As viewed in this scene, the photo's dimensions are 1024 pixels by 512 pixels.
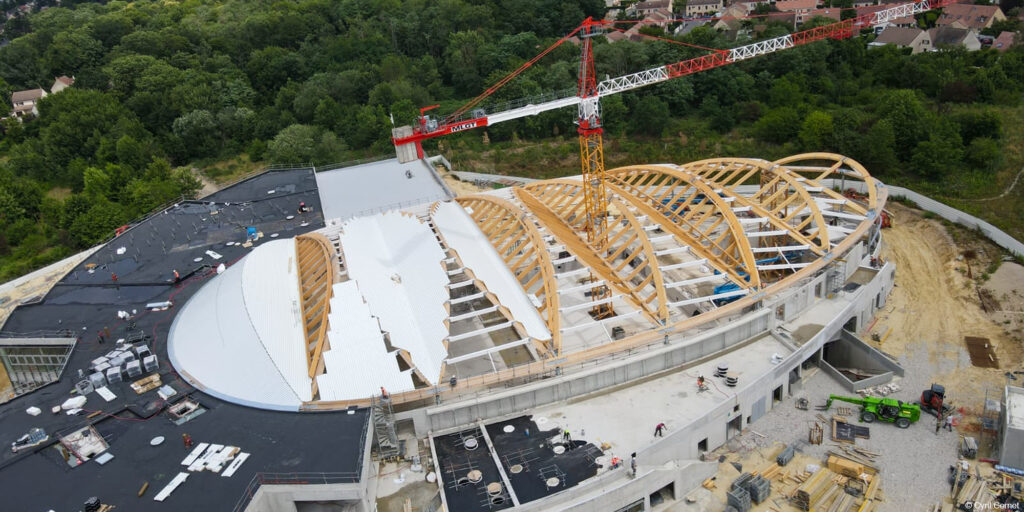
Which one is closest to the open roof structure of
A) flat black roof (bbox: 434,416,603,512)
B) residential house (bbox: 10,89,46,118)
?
flat black roof (bbox: 434,416,603,512)

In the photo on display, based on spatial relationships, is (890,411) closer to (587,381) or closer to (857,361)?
(857,361)

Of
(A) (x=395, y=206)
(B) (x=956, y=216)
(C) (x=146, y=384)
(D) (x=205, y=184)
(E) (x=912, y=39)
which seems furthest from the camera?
(E) (x=912, y=39)

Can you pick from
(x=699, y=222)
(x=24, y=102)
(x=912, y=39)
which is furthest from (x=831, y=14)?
(x=24, y=102)

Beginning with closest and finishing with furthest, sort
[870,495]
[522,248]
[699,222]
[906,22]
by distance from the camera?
[870,495], [522,248], [699,222], [906,22]

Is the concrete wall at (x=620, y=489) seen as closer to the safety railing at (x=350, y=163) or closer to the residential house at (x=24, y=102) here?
the safety railing at (x=350, y=163)

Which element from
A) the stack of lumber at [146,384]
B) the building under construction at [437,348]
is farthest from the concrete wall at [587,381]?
the stack of lumber at [146,384]

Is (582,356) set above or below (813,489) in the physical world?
above

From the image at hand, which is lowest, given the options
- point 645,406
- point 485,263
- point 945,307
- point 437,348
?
point 945,307
